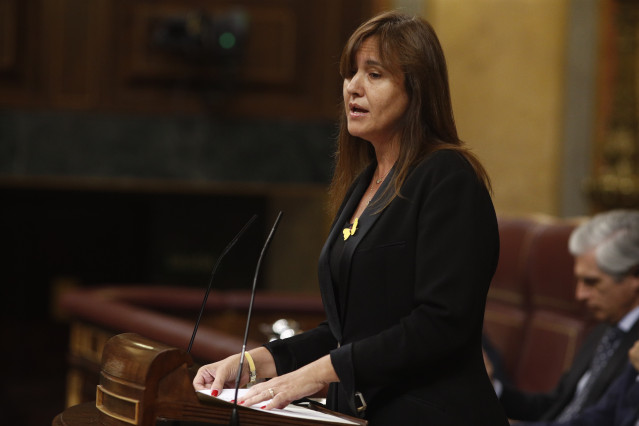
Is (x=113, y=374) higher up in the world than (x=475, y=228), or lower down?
lower down

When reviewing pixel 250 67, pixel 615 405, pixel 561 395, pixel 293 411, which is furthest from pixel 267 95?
pixel 293 411

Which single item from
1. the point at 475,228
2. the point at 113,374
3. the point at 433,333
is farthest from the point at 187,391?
the point at 475,228

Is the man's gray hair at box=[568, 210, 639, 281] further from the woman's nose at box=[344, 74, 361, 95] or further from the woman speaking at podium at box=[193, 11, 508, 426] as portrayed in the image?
the woman's nose at box=[344, 74, 361, 95]

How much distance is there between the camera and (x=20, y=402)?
6.63 meters

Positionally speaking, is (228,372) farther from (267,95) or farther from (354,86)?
(267,95)

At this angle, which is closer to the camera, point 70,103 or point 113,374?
point 113,374

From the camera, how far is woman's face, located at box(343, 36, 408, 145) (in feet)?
5.34

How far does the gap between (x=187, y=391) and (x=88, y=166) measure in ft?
18.1

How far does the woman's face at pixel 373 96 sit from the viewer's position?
163 cm

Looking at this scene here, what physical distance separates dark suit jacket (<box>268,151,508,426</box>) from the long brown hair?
41 mm

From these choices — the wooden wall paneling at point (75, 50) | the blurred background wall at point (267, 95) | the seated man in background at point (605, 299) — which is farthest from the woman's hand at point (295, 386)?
the wooden wall paneling at point (75, 50)

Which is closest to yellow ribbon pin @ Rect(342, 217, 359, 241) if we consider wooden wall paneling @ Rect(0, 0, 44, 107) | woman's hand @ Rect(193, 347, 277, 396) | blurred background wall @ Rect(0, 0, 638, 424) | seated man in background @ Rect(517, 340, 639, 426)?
woman's hand @ Rect(193, 347, 277, 396)

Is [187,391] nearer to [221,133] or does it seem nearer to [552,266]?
[552,266]

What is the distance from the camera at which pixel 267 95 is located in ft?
22.9
